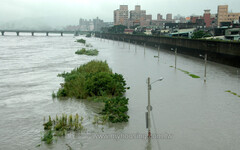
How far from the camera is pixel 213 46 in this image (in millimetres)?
65562

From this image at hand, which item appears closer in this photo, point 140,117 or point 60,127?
point 60,127

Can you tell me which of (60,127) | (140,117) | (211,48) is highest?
(211,48)

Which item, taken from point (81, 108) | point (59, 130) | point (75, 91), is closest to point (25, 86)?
point (75, 91)

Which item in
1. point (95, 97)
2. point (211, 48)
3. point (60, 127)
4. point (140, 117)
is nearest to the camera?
point (60, 127)

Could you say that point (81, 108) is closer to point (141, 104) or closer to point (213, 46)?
point (141, 104)

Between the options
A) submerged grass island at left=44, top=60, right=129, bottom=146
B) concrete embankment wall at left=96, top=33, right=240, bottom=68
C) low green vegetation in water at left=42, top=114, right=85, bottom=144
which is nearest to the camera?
low green vegetation in water at left=42, top=114, right=85, bottom=144

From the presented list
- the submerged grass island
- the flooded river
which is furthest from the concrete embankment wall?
the submerged grass island

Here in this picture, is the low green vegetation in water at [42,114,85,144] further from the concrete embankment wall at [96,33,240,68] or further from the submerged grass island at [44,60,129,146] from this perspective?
the concrete embankment wall at [96,33,240,68]

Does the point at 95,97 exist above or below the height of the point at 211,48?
below

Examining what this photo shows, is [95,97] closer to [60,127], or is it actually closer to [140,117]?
[140,117]

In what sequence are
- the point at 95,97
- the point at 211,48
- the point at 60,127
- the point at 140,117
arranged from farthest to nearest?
1. the point at 211,48
2. the point at 95,97
3. the point at 140,117
4. the point at 60,127

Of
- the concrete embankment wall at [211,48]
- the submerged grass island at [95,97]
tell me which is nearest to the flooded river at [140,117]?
the submerged grass island at [95,97]

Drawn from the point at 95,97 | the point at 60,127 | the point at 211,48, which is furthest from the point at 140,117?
the point at 211,48

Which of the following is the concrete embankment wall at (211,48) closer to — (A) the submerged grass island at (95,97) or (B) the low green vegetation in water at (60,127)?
(A) the submerged grass island at (95,97)
